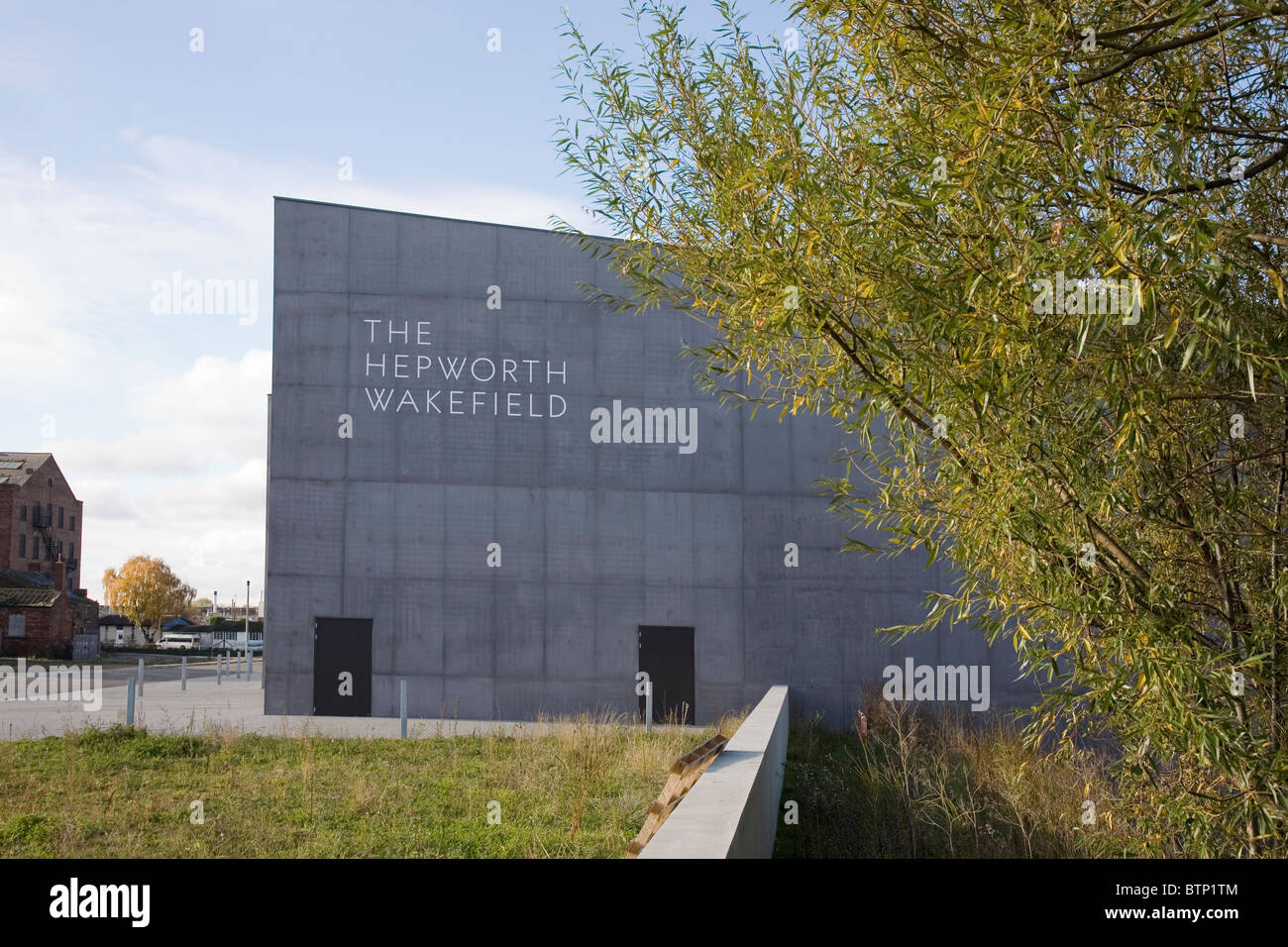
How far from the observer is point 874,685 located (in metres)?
21.2

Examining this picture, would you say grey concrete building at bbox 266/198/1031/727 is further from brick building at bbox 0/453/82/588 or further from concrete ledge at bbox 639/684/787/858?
brick building at bbox 0/453/82/588

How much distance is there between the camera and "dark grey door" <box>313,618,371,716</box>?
2053 cm

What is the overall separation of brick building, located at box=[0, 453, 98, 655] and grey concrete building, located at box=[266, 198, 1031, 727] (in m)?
28.4

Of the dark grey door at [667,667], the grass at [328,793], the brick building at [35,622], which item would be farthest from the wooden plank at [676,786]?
the brick building at [35,622]

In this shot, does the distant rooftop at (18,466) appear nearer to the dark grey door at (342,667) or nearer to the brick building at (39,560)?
the brick building at (39,560)

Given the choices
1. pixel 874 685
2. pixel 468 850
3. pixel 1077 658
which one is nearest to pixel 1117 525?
pixel 1077 658

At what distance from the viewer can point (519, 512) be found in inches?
844

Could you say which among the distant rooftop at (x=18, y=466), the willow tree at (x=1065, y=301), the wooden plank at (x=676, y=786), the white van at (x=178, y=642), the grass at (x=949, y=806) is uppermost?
the distant rooftop at (x=18, y=466)

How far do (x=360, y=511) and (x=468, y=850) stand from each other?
1383cm

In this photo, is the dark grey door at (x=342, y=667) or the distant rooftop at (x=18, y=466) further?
the distant rooftop at (x=18, y=466)

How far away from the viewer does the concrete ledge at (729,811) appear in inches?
184

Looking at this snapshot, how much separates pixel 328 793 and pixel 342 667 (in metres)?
10.2

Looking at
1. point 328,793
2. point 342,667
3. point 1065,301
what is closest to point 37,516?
point 342,667

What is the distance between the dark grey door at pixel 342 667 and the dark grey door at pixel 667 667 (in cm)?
543
